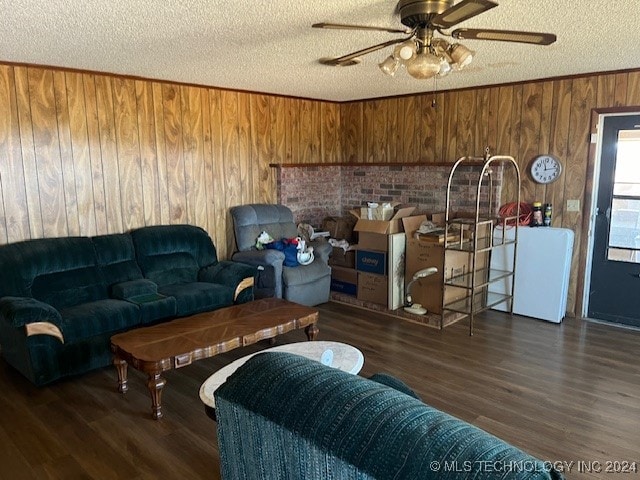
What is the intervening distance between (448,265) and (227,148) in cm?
261

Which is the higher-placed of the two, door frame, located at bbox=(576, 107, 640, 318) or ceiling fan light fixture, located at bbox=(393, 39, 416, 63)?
ceiling fan light fixture, located at bbox=(393, 39, 416, 63)

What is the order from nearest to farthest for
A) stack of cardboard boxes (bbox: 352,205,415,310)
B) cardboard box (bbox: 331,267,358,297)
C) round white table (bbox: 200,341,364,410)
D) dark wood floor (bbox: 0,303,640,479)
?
Result: round white table (bbox: 200,341,364,410)
dark wood floor (bbox: 0,303,640,479)
stack of cardboard boxes (bbox: 352,205,415,310)
cardboard box (bbox: 331,267,358,297)

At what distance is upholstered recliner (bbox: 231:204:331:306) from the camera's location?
4.64m

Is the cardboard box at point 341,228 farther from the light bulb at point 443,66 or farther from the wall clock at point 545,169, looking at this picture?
the light bulb at point 443,66

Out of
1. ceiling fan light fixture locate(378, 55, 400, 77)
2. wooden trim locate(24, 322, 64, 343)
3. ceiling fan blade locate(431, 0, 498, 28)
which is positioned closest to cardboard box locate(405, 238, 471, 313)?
ceiling fan light fixture locate(378, 55, 400, 77)

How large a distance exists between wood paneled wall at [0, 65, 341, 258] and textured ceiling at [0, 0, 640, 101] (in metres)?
0.28

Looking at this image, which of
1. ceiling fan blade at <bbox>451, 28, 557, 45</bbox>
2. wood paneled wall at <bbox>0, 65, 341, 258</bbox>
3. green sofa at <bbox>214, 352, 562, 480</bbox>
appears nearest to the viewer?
green sofa at <bbox>214, 352, 562, 480</bbox>

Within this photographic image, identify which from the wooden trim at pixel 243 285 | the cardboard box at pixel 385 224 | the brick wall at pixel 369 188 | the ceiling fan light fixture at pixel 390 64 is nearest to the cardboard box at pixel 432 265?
the cardboard box at pixel 385 224

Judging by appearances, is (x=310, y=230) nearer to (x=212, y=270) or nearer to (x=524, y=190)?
(x=212, y=270)

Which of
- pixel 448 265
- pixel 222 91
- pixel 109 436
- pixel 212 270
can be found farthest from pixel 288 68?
pixel 109 436

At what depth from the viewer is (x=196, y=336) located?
10.2 feet

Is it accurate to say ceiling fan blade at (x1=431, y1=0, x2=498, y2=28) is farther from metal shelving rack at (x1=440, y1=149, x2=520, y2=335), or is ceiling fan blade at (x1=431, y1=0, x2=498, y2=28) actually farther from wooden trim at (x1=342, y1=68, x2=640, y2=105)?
wooden trim at (x1=342, y1=68, x2=640, y2=105)

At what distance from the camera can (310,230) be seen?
5633 mm

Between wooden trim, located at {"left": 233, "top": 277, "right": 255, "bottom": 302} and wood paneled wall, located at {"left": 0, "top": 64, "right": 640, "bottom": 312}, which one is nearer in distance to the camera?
wood paneled wall, located at {"left": 0, "top": 64, "right": 640, "bottom": 312}
